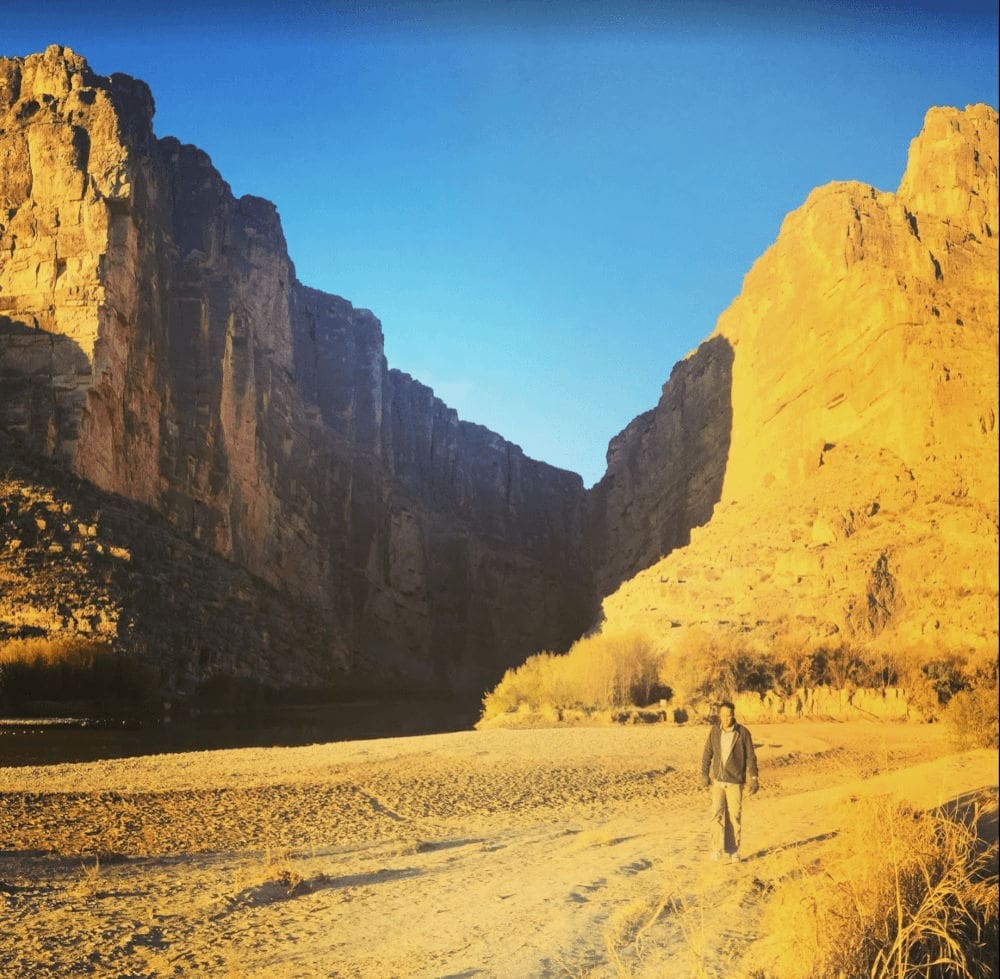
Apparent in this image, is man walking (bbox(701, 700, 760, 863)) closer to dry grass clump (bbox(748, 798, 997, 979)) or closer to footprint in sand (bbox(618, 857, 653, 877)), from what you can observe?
footprint in sand (bbox(618, 857, 653, 877))

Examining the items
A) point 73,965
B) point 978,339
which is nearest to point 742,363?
point 978,339

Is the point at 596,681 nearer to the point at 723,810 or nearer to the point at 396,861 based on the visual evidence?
the point at 396,861

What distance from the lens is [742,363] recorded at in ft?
176

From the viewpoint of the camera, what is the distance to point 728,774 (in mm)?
9258

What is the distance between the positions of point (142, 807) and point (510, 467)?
94422mm

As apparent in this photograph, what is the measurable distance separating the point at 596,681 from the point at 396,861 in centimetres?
2301

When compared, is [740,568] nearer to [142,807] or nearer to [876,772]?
[876,772]

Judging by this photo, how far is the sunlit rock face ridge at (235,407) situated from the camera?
47.8m

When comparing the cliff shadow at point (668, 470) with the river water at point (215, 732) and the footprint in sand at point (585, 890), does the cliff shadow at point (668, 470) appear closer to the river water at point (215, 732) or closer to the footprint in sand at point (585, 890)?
the river water at point (215, 732)

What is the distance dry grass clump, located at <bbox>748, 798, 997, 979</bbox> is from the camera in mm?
6375

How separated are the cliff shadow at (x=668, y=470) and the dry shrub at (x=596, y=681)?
1991cm

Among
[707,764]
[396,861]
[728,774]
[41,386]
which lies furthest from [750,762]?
[41,386]

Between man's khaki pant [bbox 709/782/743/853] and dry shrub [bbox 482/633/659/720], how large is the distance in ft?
74.6

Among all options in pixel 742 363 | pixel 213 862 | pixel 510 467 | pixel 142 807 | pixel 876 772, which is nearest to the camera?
pixel 213 862
